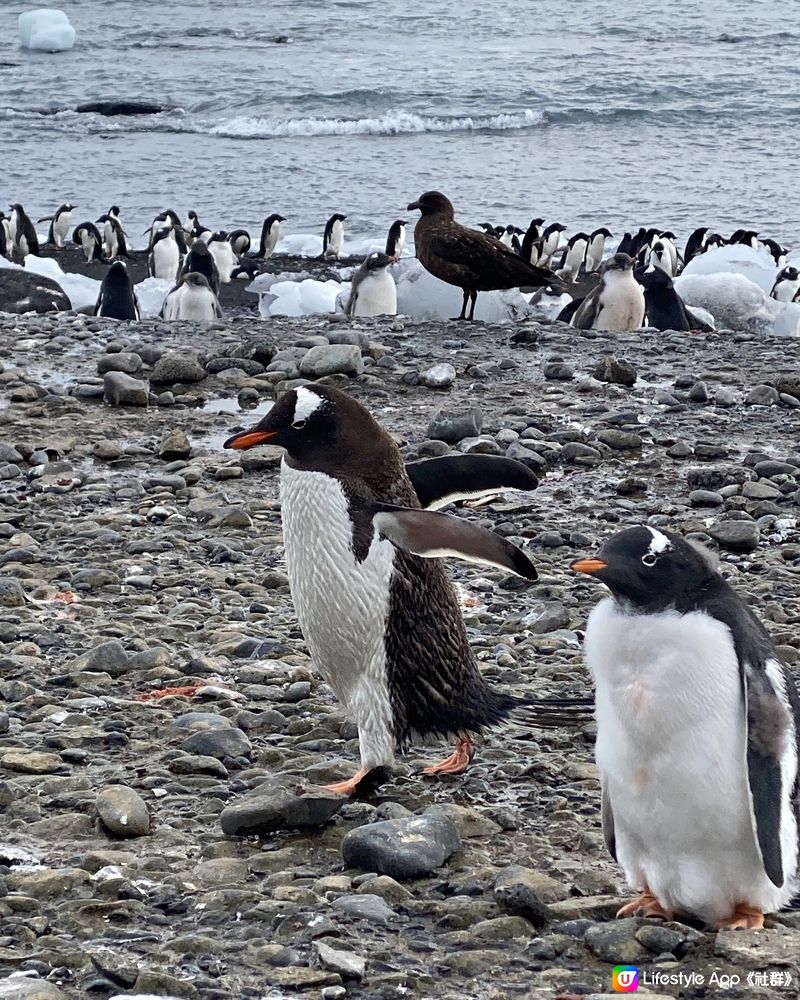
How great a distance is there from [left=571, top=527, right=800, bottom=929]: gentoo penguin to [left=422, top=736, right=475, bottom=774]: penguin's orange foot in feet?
2.53

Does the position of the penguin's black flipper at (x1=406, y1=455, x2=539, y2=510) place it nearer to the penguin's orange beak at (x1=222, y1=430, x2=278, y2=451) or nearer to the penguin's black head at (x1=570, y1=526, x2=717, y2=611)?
the penguin's orange beak at (x1=222, y1=430, x2=278, y2=451)

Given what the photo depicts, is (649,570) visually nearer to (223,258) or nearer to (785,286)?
(785,286)

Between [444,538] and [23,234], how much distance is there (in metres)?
17.7

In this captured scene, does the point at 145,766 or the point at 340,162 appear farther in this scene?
the point at 340,162

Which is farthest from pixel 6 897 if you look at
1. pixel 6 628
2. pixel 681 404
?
pixel 681 404

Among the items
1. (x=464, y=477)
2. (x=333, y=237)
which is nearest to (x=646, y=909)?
(x=464, y=477)

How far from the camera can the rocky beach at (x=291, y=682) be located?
2340mm

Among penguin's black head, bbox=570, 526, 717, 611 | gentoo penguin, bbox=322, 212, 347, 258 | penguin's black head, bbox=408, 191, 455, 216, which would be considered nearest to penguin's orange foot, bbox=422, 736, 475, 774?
penguin's black head, bbox=570, 526, 717, 611

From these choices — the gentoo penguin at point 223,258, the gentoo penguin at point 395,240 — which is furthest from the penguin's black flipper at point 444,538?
the gentoo penguin at point 395,240

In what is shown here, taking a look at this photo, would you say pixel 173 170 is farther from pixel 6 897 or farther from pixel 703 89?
pixel 6 897

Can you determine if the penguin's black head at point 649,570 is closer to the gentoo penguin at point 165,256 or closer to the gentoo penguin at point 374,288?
the gentoo penguin at point 374,288

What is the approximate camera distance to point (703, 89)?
35250 mm

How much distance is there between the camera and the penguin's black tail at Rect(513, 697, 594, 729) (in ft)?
10.6

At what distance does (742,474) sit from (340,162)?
2319 cm
